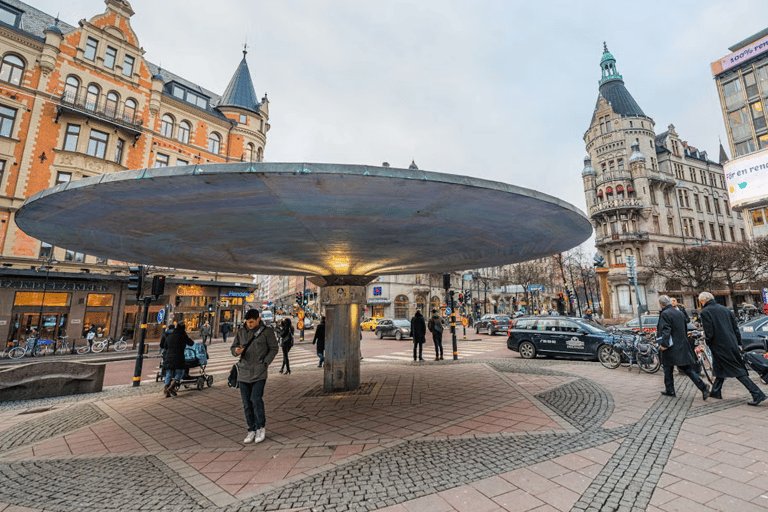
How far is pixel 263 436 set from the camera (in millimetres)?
4883

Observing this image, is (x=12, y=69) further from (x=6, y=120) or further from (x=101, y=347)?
(x=101, y=347)

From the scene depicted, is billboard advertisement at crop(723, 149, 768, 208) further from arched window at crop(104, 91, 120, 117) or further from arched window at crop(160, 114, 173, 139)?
arched window at crop(104, 91, 120, 117)

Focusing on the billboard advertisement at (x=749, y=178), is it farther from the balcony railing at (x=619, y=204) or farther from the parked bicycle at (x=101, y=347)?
the parked bicycle at (x=101, y=347)

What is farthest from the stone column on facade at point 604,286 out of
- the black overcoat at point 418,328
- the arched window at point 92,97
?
the arched window at point 92,97

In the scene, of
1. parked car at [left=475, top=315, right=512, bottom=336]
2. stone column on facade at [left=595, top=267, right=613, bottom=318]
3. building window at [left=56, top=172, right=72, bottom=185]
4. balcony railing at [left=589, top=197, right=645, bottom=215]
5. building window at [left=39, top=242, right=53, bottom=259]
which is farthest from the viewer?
balcony railing at [left=589, top=197, right=645, bottom=215]

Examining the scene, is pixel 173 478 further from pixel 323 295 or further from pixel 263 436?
pixel 323 295

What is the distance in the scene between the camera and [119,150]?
87.2 feet

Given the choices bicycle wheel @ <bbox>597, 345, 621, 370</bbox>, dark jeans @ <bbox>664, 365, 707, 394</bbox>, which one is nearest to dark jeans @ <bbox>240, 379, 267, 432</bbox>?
dark jeans @ <bbox>664, 365, 707, 394</bbox>

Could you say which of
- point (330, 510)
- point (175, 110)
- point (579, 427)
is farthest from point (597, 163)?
point (330, 510)

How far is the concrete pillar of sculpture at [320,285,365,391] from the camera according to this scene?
323 inches

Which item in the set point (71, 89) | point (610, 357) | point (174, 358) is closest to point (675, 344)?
point (610, 357)

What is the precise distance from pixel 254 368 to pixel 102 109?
3007 centimetres

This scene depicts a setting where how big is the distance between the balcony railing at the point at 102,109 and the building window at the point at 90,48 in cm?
283

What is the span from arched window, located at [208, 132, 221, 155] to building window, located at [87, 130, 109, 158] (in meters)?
8.00
